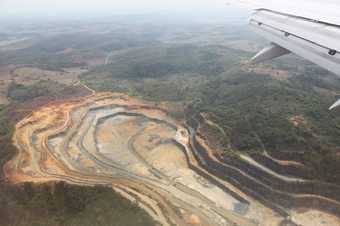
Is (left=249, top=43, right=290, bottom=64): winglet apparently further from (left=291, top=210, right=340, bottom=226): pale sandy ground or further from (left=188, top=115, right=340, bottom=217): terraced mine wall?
(left=291, top=210, right=340, bottom=226): pale sandy ground

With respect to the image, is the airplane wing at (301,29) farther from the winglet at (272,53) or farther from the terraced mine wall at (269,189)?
the terraced mine wall at (269,189)

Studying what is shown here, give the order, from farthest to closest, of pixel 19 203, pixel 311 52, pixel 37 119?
1. pixel 37 119
2. pixel 19 203
3. pixel 311 52

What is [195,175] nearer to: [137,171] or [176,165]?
[176,165]

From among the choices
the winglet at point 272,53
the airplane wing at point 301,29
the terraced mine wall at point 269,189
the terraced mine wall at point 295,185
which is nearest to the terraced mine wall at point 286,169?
the terraced mine wall at point 295,185

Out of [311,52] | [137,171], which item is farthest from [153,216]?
[311,52]

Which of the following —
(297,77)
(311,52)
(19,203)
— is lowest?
(297,77)

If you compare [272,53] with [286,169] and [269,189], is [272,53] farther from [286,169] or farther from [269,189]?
[286,169]
